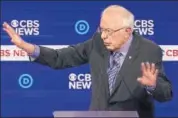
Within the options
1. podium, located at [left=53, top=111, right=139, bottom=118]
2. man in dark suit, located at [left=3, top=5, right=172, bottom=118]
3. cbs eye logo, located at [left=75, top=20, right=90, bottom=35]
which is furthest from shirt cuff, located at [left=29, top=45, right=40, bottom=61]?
cbs eye logo, located at [left=75, top=20, right=90, bottom=35]

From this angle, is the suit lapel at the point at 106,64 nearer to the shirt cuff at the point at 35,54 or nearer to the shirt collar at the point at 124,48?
the shirt collar at the point at 124,48

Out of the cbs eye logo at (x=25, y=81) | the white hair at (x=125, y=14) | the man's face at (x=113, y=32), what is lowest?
the cbs eye logo at (x=25, y=81)

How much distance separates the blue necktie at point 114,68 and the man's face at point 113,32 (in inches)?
1.7

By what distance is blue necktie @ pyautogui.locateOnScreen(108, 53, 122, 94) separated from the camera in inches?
92.7

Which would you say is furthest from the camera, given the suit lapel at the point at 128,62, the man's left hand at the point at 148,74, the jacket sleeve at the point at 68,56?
the jacket sleeve at the point at 68,56

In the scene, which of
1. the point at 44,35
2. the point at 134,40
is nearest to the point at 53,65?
the point at 134,40

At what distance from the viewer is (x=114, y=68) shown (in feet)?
7.80

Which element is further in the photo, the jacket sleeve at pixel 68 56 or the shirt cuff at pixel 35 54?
the jacket sleeve at pixel 68 56

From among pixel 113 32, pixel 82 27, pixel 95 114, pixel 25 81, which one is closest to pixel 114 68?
pixel 113 32

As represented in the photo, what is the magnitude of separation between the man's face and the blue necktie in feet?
0.14

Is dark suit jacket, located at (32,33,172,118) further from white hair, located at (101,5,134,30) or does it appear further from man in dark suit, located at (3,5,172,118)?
white hair, located at (101,5,134,30)

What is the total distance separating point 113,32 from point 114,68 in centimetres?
19

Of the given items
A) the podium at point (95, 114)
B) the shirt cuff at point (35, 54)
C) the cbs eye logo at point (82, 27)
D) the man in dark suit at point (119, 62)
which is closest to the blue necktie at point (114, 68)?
the man in dark suit at point (119, 62)

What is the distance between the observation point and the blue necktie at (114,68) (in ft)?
7.73
